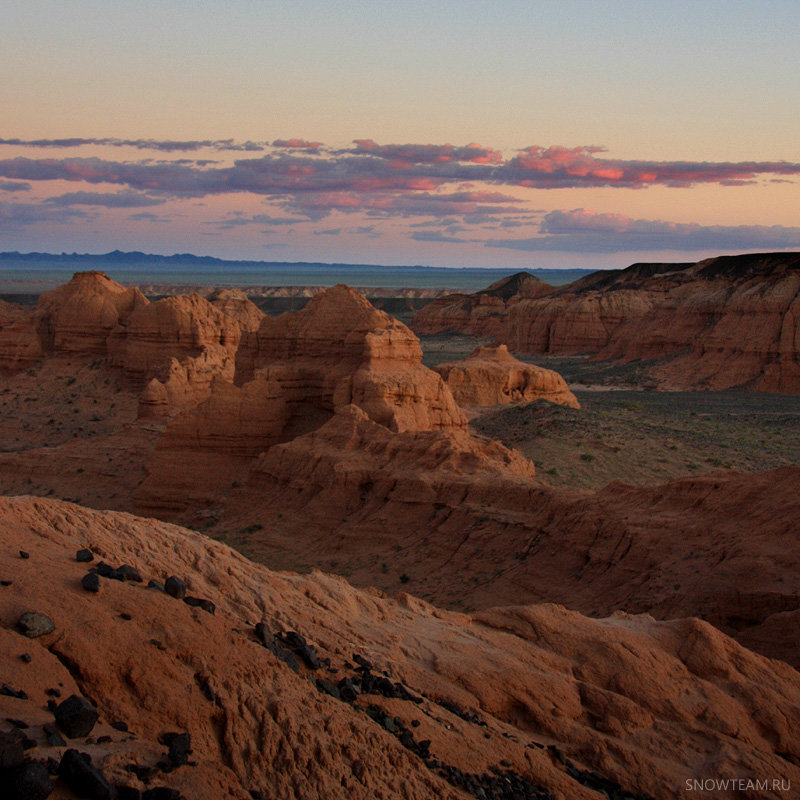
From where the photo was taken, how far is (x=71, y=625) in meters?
7.34

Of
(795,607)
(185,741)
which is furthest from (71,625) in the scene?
(795,607)

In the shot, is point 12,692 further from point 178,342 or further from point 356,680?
point 178,342

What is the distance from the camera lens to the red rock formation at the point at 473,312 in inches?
4734

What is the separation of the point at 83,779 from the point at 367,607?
214 inches

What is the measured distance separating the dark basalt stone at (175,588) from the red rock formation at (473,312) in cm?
10631

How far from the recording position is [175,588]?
848 cm

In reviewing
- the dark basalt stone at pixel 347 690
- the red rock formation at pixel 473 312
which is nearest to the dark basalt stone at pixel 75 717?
the dark basalt stone at pixel 347 690

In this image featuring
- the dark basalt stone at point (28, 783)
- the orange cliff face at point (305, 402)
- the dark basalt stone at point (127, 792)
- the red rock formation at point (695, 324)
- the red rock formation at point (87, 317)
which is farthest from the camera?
the red rock formation at point (695, 324)

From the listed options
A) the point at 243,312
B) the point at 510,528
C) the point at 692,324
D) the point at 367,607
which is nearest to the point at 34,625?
the point at 367,607

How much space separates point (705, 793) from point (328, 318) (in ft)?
73.0

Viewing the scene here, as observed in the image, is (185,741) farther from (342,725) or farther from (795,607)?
(795,607)

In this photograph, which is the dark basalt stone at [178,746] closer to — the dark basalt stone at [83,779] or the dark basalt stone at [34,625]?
the dark basalt stone at [83,779]

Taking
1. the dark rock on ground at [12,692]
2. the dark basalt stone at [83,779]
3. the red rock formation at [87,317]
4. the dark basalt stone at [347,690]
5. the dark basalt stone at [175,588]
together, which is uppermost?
the red rock formation at [87,317]

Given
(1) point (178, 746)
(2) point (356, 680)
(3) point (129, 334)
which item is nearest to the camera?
(1) point (178, 746)
